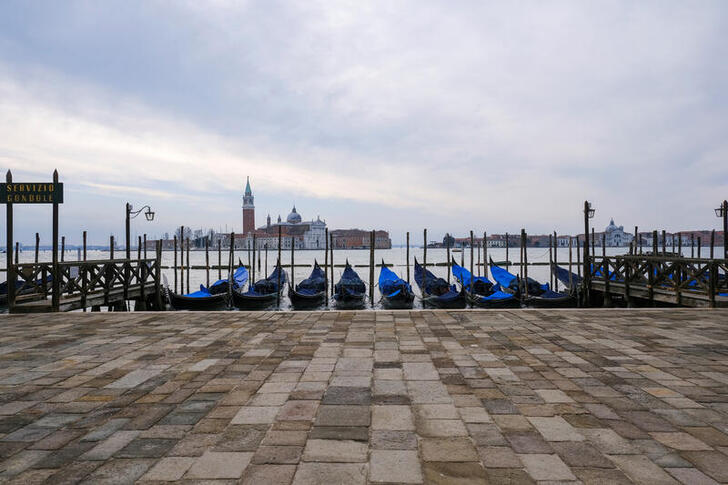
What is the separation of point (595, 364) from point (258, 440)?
331cm

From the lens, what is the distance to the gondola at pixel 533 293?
15359 mm

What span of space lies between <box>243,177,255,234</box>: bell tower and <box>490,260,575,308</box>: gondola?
130 m

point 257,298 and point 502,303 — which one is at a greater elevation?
point 502,303

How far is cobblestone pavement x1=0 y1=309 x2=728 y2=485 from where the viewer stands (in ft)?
7.55

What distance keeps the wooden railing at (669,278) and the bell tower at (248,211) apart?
13698 centimetres

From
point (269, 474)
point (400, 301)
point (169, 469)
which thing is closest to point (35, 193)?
point (169, 469)

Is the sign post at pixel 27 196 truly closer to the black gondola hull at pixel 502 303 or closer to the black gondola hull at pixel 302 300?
the black gondola hull at pixel 302 300

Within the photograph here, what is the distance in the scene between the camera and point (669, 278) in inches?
436

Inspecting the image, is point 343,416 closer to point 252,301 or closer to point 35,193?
point 35,193

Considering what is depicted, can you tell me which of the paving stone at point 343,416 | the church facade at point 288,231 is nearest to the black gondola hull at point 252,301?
the paving stone at point 343,416

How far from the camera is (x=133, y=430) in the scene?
279cm

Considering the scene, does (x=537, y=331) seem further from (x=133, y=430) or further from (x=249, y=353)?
(x=133, y=430)

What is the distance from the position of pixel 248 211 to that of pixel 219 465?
492 feet

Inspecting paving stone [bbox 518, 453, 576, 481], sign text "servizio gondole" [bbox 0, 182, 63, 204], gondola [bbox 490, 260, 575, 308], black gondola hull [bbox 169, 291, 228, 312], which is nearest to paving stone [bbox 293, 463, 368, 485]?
paving stone [bbox 518, 453, 576, 481]
